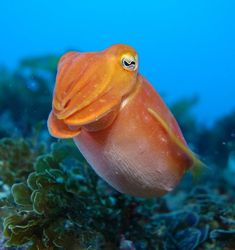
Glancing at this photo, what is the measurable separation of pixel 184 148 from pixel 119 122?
1.60ft

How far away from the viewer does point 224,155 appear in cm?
809

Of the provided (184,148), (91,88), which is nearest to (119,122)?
(91,88)

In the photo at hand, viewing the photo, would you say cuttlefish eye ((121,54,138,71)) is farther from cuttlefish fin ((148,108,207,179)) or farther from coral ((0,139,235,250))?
coral ((0,139,235,250))

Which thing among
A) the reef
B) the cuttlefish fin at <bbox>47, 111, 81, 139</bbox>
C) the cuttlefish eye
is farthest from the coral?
the cuttlefish eye

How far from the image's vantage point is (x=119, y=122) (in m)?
2.09

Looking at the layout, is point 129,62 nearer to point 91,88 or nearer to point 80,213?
point 91,88

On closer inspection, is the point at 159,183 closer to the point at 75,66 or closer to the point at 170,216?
the point at 75,66

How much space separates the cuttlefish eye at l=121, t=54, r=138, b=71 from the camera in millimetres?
1982

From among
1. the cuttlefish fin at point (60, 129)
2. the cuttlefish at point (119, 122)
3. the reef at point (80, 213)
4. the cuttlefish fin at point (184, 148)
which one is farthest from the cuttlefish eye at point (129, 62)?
the reef at point (80, 213)

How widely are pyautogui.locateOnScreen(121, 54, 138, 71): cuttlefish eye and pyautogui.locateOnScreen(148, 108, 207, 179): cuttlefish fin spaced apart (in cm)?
30

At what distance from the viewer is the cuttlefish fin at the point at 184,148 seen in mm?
2199

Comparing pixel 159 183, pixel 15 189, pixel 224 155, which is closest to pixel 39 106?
pixel 224 155

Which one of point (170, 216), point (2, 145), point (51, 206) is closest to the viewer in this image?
point (51, 206)

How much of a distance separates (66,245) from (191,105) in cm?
764
